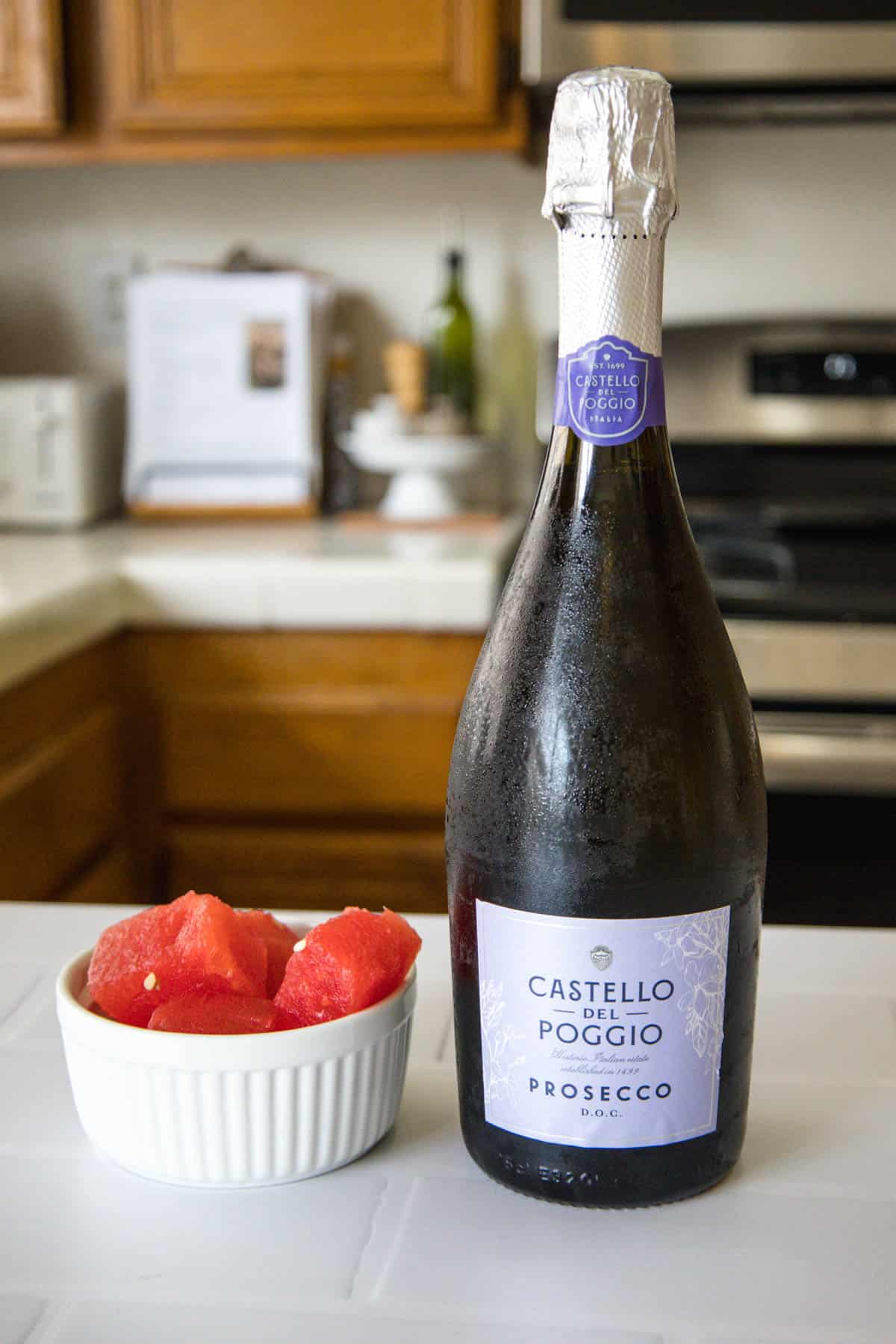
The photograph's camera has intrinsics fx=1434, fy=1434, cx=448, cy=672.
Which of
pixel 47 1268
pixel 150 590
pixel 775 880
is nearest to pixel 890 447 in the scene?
pixel 775 880

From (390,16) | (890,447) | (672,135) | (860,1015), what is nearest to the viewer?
(672,135)

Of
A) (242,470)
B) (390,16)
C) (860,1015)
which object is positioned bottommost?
(860,1015)

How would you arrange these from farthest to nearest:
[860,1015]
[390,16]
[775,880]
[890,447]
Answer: [890,447]
[390,16]
[775,880]
[860,1015]

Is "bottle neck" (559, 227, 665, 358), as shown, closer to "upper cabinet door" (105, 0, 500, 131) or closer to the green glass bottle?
"upper cabinet door" (105, 0, 500, 131)

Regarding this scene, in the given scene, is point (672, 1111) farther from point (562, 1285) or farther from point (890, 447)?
point (890, 447)

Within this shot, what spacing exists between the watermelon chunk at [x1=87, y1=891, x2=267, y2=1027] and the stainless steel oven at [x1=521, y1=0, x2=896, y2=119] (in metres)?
1.47

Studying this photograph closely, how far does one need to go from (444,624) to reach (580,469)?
3.81 feet

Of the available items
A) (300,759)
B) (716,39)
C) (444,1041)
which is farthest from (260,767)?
(444,1041)

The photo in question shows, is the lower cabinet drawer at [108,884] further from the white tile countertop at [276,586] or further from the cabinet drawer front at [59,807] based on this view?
the white tile countertop at [276,586]

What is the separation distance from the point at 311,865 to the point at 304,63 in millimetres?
1003

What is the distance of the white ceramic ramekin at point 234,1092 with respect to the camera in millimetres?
451

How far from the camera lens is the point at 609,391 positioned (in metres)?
0.44

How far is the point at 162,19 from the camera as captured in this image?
1.82 m

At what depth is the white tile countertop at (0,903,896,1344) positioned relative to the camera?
1.32 ft
